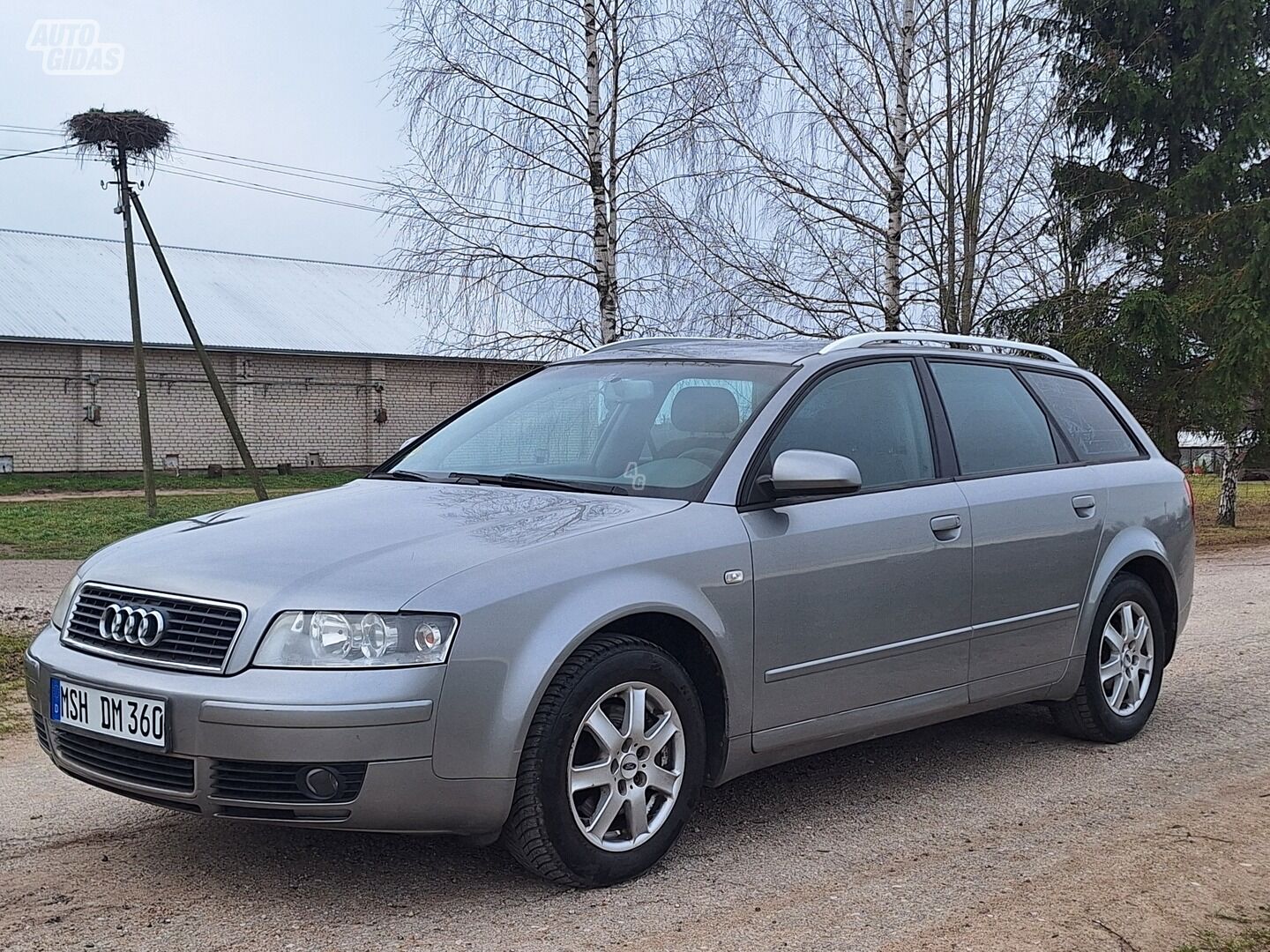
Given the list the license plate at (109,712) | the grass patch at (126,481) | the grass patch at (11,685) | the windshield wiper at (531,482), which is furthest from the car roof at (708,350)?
the grass patch at (126,481)

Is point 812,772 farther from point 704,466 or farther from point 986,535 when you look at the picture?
point 704,466

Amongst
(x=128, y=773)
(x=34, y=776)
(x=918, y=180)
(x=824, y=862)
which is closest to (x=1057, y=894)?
(x=824, y=862)

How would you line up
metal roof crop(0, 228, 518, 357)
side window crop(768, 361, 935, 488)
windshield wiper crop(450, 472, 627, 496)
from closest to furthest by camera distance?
windshield wiper crop(450, 472, 627, 496), side window crop(768, 361, 935, 488), metal roof crop(0, 228, 518, 357)

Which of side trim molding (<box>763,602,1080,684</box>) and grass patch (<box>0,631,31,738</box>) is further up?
side trim molding (<box>763,602,1080,684</box>)

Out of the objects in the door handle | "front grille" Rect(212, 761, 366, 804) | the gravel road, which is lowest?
the gravel road

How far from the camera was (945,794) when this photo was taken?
5.05 metres

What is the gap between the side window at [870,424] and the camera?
4785 mm

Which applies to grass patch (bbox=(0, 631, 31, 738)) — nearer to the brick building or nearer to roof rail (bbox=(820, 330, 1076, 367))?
roof rail (bbox=(820, 330, 1076, 367))

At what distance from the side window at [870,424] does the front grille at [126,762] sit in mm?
2136

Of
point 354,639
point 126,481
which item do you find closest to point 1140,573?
point 354,639

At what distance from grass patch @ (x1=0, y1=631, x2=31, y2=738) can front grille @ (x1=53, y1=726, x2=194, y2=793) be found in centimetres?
237

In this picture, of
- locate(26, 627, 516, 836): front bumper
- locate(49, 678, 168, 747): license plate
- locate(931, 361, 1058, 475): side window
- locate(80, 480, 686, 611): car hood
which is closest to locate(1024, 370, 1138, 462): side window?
locate(931, 361, 1058, 475): side window

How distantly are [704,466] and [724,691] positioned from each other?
0.76m

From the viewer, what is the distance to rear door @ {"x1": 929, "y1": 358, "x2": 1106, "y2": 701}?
5.16 metres
